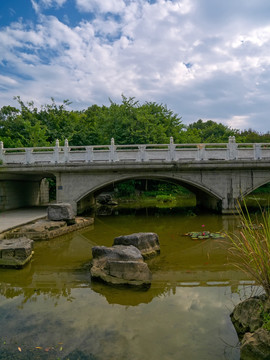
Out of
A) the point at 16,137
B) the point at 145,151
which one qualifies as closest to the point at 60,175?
the point at 145,151

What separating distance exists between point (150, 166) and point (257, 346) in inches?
395

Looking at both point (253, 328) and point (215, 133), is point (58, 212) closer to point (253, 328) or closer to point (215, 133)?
point (253, 328)

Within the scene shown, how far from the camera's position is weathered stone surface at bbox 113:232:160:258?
644 centimetres

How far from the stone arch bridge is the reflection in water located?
606 centimetres

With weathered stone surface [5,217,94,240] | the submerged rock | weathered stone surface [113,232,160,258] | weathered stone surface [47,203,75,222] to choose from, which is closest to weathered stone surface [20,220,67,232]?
weathered stone surface [5,217,94,240]

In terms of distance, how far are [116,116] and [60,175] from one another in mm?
9776

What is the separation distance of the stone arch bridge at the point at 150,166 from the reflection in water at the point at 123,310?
19.9 ft

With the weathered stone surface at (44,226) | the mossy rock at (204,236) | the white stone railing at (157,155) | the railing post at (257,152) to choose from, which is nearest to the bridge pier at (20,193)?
the white stone railing at (157,155)

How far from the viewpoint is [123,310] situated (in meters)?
3.92

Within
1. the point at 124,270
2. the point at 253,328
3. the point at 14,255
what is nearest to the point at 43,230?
the point at 14,255

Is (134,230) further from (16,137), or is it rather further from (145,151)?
(16,137)

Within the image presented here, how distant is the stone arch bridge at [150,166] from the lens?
12.4m

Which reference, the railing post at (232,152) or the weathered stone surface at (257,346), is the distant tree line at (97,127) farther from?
the weathered stone surface at (257,346)

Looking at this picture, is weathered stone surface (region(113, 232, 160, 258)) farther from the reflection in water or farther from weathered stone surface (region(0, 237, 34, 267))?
weathered stone surface (region(0, 237, 34, 267))
